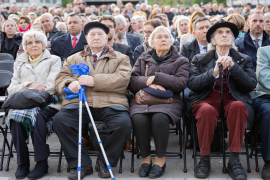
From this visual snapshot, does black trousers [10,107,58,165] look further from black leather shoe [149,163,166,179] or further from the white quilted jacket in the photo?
black leather shoe [149,163,166,179]

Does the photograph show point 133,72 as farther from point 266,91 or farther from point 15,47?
point 15,47

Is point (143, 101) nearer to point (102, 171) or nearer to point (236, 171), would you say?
point (102, 171)

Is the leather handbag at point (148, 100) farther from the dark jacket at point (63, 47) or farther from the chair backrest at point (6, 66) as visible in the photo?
the chair backrest at point (6, 66)

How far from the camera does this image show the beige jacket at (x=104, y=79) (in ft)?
14.0

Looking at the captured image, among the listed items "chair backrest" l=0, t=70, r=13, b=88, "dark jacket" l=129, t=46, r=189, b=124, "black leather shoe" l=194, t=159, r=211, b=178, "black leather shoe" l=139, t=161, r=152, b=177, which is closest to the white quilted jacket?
"chair backrest" l=0, t=70, r=13, b=88

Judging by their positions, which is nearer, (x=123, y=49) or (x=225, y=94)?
(x=225, y=94)

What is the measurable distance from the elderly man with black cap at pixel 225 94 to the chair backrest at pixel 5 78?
9.63 feet

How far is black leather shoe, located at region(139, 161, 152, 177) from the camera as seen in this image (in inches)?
158

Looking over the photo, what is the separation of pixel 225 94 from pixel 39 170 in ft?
8.26

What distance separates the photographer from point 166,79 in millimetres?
4293

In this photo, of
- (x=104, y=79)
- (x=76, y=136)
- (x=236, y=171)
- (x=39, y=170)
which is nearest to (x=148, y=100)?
(x=104, y=79)

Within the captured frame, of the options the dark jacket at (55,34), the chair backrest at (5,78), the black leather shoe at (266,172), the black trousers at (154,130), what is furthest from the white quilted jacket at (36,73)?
the dark jacket at (55,34)

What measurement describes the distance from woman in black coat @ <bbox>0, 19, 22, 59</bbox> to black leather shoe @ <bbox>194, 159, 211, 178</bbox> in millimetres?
4846

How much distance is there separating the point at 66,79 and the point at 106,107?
2.18 ft
